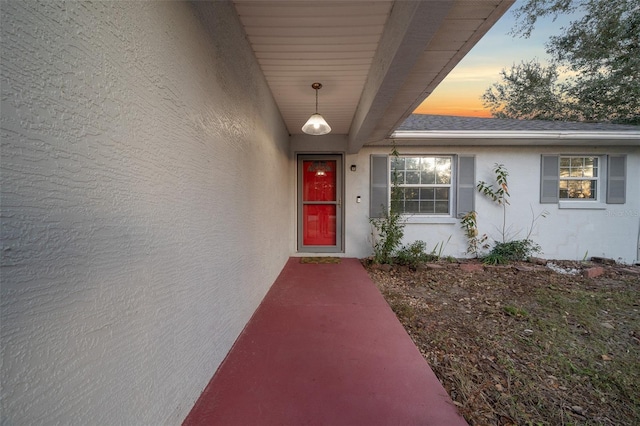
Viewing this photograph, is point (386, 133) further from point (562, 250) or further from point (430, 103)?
point (562, 250)

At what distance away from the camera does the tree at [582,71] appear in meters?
7.43

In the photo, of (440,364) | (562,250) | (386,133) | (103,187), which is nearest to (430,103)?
(386,133)

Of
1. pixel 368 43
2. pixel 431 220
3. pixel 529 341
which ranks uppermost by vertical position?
pixel 368 43

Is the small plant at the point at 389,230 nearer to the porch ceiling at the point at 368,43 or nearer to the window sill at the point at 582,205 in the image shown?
the porch ceiling at the point at 368,43

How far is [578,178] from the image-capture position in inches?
206

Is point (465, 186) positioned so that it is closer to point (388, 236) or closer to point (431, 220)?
point (431, 220)

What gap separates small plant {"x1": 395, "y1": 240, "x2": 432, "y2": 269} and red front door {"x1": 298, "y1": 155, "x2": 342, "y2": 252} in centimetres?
130

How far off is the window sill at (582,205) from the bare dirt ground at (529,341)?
1.50 m

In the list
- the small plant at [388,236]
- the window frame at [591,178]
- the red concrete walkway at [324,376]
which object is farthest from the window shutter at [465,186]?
the red concrete walkway at [324,376]

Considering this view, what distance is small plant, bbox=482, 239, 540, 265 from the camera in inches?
193

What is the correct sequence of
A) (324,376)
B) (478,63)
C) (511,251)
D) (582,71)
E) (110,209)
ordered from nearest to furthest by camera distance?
(110,209) → (324,376) → (511,251) → (478,63) → (582,71)

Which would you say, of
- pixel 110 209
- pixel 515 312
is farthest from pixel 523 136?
pixel 110 209

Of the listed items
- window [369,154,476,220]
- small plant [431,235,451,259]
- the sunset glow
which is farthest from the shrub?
the sunset glow

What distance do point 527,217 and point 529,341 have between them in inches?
156
